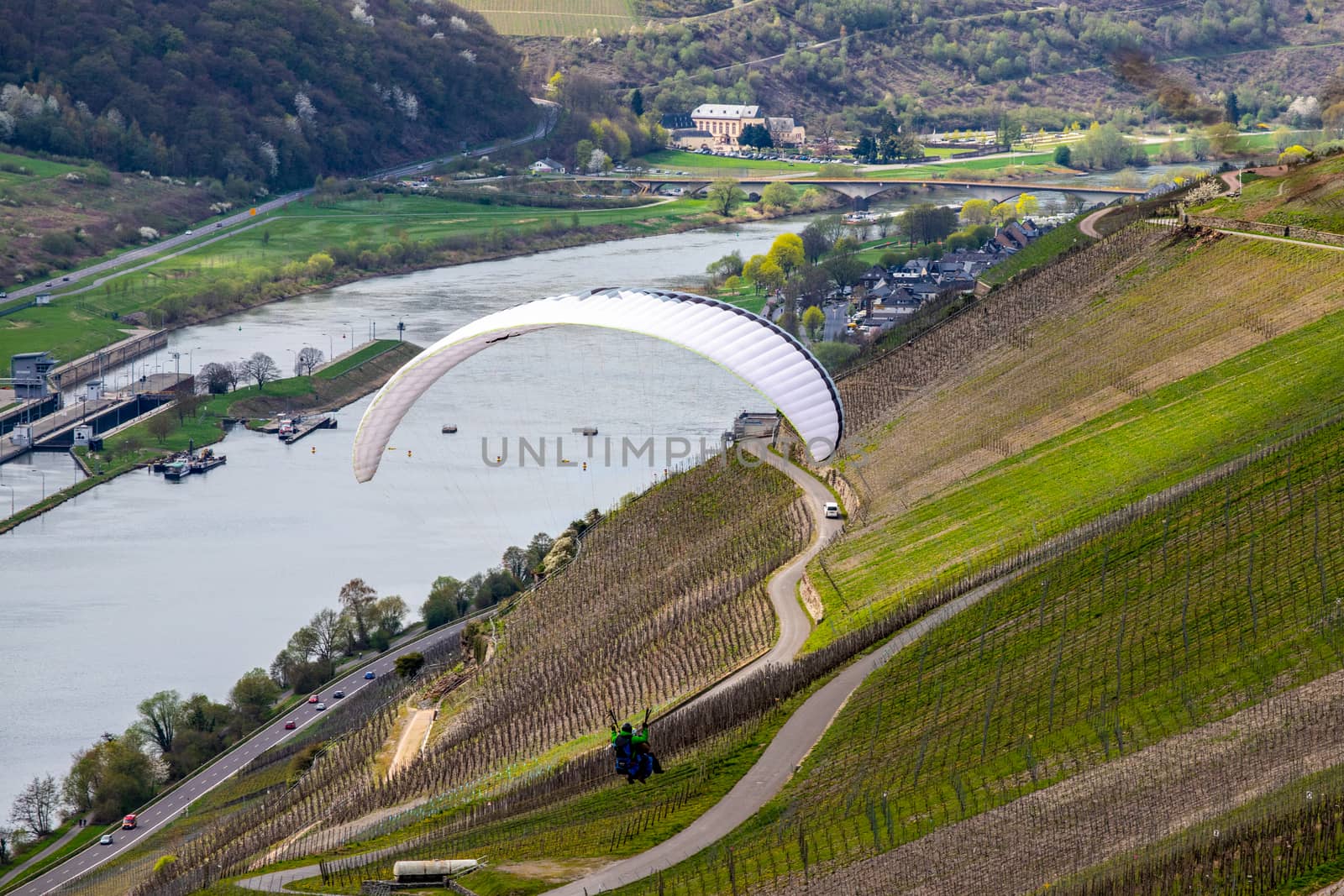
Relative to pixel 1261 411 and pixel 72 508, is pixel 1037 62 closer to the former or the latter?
pixel 72 508

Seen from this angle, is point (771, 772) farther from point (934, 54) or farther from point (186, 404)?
point (934, 54)

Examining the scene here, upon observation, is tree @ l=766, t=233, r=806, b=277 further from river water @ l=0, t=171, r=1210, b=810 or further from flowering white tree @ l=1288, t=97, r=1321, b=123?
flowering white tree @ l=1288, t=97, r=1321, b=123

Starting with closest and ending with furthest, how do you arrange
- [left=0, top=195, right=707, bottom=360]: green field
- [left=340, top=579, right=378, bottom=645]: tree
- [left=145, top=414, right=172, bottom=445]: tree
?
1. [left=340, top=579, right=378, bottom=645]: tree
2. [left=145, top=414, right=172, bottom=445]: tree
3. [left=0, top=195, right=707, bottom=360]: green field

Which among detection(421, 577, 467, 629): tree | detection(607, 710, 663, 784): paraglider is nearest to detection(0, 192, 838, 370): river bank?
detection(421, 577, 467, 629): tree

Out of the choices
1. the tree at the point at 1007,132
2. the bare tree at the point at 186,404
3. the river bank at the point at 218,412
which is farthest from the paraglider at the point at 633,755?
the tree at the point at 1007,132

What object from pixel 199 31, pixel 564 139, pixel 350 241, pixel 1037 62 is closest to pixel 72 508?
pixel 350 241

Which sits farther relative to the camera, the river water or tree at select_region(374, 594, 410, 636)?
tree at select_region(374, 594, 410, 636)
